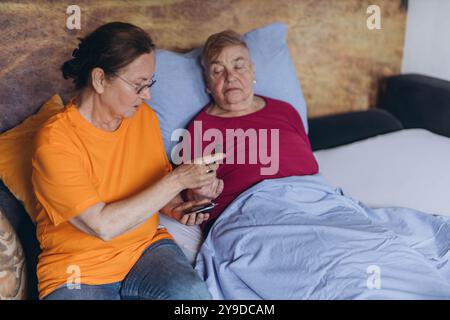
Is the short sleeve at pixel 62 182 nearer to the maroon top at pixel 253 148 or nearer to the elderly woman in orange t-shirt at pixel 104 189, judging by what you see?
the elderly woman in orange t-shirt at pixel 104 189

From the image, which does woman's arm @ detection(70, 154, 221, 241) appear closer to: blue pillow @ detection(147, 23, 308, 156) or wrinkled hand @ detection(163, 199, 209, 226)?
wrinkled hand @ detection(163, 199, 209, 226)

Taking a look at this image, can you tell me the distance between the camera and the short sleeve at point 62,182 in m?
1.22

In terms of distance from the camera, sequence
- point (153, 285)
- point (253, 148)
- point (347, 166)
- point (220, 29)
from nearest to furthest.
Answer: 1. point (153, 285)
2. point (253, 148)
3. point (347, 166)
4. point (220, 29)

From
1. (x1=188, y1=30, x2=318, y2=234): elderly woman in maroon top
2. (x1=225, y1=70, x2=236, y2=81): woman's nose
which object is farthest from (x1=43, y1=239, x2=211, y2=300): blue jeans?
(x1=225, y1=70, x2=236, y2=81): woman's nose

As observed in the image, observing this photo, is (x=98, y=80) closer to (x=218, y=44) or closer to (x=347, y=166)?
(x=218, y=44)

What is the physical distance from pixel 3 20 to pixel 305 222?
3.90ft

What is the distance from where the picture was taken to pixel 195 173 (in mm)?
1346

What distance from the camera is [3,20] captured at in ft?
5.52

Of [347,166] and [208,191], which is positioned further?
[347,166]

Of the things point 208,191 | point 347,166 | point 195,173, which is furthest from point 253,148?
point 347,166

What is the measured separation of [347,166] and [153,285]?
0.95 meters

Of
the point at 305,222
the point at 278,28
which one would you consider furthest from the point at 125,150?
the point at 278,28
